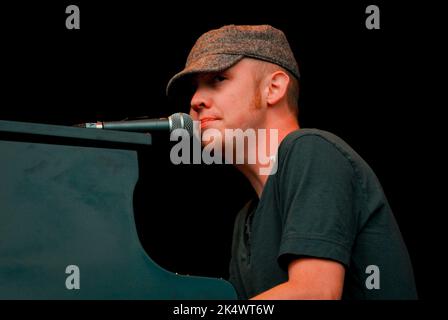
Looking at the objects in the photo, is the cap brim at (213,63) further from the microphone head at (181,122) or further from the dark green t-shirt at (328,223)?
the dark green t-shirt at (328,223)

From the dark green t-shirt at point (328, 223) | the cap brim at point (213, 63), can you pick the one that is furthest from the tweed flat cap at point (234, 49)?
the dark green t-shirt at point (328, 223)

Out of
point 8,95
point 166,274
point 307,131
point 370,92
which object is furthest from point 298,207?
point 8,95

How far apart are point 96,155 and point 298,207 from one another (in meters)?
0.43

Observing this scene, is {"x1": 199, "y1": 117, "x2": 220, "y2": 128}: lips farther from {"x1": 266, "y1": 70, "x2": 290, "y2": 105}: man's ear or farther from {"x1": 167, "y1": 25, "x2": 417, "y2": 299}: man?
{"x1": 266, "y1": 70, "x2": 290, "y2": 105}: man's ear

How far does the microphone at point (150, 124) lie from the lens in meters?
1.49

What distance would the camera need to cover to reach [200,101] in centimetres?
175

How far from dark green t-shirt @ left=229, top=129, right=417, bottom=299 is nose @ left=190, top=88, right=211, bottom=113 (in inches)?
14.0

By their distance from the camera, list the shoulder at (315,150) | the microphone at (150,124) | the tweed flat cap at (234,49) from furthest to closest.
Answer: the tweed flat cap at (234,49)
the microphone at (150,124)
the shoulder at (315,150)

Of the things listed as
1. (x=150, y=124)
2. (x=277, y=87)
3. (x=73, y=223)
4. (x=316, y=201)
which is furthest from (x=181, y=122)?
(x=73, y=223)

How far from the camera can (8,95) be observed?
6.91 ft

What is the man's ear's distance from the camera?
1795 mm

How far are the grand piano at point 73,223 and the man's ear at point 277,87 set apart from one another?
72 centimetres

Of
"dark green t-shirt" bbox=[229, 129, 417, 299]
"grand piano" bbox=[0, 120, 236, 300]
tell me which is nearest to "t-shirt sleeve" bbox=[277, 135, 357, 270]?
"dark green t-shirt" bbox=[229, 129, 417, 299]

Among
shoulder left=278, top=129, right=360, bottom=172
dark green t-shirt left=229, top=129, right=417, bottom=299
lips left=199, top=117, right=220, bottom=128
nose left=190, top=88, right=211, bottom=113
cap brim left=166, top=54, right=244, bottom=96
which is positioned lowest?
dark green t-shirt left=229, top=129, right=417, bottom=299
